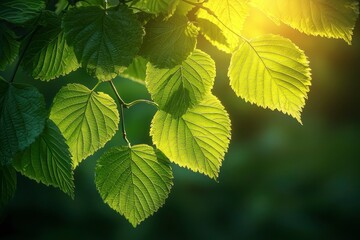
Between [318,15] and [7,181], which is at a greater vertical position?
[318,15]

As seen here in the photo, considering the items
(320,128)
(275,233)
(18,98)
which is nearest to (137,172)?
(18,98)

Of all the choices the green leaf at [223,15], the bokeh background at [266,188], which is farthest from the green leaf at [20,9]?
the bokeh background at [266,188]

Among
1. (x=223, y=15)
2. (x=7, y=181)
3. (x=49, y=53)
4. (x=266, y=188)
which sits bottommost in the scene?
(x=266, y=188)

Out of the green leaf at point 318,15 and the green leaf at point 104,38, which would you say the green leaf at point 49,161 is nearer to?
the green leaf at point 104,38

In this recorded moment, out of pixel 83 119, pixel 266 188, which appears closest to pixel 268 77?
pixel 83 119

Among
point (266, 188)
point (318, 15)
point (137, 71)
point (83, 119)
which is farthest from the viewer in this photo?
point (266, 188)

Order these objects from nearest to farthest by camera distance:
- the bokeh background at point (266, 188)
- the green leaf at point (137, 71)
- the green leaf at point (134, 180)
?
the green leaf at point (134, 180), the green leaf at point (137, 71), the bokeh background at point (266, 188)

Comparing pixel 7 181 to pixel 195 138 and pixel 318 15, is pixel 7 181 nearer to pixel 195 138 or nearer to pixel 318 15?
pixel 195 138
